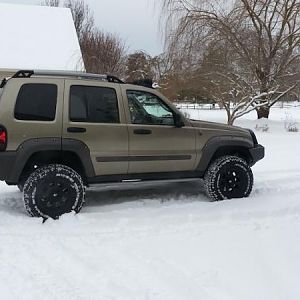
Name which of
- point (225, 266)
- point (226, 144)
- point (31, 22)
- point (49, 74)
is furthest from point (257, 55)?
point (225, 266)

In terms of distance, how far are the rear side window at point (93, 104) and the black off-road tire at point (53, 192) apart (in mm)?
718

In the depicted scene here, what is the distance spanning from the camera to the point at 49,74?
6.04 metres

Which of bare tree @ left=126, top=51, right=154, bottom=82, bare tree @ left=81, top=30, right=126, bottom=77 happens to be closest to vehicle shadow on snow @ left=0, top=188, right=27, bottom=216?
bare tree @ left=126, top=51, right=154, bottom=82

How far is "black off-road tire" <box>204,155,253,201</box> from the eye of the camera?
670cm

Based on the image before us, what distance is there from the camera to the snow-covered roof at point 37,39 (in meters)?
20.2

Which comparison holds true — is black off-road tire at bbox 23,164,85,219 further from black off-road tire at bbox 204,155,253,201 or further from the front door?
black off-road tire at bbox 204,155,253,201

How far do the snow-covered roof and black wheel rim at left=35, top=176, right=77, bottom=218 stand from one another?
14.7 m

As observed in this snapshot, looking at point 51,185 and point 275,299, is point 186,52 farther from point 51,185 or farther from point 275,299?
point 275,299

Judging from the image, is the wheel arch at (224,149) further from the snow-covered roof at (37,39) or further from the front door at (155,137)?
the snow-covered roof at (37,39)

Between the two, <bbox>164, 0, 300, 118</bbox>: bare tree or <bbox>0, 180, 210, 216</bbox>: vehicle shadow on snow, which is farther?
<bbox>164, 0, 300, 118</bbox>: bare tree

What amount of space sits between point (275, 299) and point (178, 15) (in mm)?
16997

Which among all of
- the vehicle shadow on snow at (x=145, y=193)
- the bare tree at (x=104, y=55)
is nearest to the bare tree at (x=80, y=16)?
the bare tree at (x=104, y=55)

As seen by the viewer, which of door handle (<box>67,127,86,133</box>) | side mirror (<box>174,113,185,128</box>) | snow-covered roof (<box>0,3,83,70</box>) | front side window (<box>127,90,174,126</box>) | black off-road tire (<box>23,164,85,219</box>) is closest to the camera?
black off-road tire (<box>23,164,85,219</box>)

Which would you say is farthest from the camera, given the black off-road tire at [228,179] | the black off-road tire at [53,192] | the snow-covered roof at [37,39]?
the snow-covered roof at [37,39]
